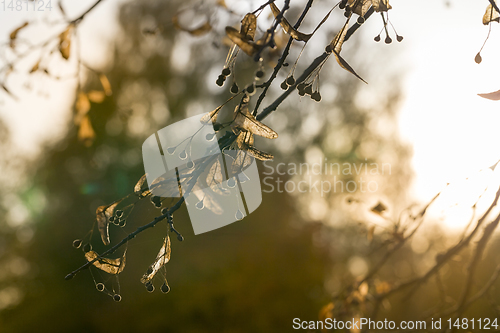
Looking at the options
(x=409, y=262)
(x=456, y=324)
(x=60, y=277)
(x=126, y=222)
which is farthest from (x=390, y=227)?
(x=409, y=262)

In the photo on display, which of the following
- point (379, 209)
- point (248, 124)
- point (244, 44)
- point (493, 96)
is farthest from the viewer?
point (379, 209)

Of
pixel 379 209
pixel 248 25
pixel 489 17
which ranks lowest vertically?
pixel 379 209

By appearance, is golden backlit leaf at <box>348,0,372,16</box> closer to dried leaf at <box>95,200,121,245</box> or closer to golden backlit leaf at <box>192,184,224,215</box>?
golden backlit leaf at <box>192,184,224,215</box>

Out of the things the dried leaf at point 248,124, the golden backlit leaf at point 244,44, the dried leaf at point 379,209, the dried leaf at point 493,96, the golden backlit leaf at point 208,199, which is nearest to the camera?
the golden backlit leaf at point 244,44

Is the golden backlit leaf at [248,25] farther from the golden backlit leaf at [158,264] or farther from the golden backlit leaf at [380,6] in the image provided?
the golden backlit leaf at [158,264]

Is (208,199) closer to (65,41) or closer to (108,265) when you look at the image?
(108,265)

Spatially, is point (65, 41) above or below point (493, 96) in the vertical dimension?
above

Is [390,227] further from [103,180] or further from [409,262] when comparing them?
[409,262]

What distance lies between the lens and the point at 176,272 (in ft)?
19.9

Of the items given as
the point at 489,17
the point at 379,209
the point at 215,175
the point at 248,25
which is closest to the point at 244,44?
the point at 248,25

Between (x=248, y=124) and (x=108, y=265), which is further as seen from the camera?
(x=108, y=265)

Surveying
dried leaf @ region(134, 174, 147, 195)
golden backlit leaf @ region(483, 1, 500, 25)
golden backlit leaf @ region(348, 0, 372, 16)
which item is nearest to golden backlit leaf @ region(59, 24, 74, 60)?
dried leaf @ region(134, 174, 147, 195)

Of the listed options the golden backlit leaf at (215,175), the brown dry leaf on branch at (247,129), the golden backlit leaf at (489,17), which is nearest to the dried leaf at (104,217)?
the golden backlit leaf at (215,175)

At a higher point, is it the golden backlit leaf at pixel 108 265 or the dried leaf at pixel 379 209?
the golden backlit leaf at pixel 108 265
